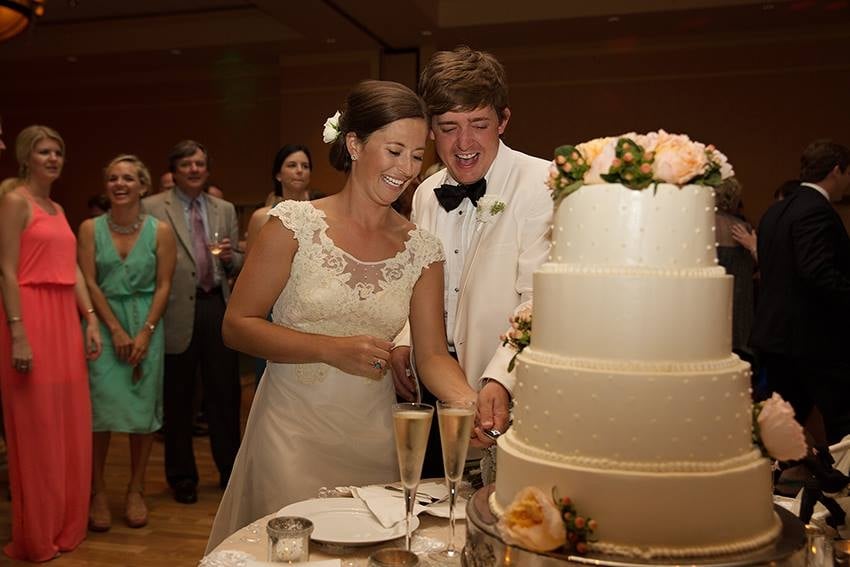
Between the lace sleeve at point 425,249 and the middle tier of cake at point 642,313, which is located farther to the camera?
the lace sleeve at point 425,249

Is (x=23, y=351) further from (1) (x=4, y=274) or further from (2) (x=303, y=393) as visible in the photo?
(2) (x=303, y=393)

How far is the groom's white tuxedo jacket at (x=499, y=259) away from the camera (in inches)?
97.1

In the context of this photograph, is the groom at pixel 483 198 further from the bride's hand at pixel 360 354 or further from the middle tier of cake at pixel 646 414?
the middle tier of cake at pixel 646 414

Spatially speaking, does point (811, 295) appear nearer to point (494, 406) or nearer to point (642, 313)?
point (494, 406)

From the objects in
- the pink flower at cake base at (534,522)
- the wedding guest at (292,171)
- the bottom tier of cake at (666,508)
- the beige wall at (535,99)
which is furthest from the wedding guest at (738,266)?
the pink flower at cake base at (534,522)

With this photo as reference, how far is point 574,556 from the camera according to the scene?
120 centimetres

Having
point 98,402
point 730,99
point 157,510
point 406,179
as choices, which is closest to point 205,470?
point 157,510

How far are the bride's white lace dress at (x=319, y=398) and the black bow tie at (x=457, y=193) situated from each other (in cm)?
23

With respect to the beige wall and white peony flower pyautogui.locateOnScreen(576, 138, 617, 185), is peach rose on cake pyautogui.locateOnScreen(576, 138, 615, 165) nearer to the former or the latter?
white peony flower pyautogui.locateOnScreen(576, 138, 617, 185)

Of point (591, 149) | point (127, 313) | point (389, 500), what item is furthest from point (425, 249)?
point (127, 313)

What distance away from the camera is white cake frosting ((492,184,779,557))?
4.08 ft

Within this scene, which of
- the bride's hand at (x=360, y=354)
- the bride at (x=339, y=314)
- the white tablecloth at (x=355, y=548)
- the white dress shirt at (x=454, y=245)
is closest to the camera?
the white tablecloth at (x=355, y=548)

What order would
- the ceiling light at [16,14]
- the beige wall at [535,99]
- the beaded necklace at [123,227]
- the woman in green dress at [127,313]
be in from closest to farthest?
the ceiling light at [16,14]
the woman in green dress at [127,313]
the beaded necklace at [123,227]
the beige wall at [535,99]

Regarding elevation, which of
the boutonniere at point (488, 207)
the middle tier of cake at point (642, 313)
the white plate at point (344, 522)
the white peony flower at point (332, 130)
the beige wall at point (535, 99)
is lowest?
the white plate at point (344, 522)
